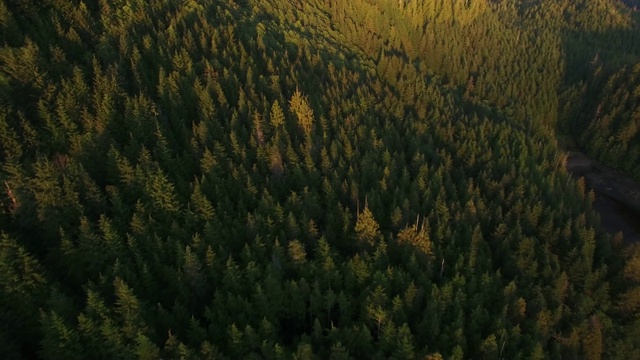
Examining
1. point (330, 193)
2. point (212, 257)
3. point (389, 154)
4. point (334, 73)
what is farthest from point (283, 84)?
point (212, 257)

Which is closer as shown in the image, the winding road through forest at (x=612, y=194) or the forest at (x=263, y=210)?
the forest at (x=263, y=210)

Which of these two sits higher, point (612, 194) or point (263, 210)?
point (263, 210)

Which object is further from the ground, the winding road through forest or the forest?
the forest

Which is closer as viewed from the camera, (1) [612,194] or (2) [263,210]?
(2) [263,210]

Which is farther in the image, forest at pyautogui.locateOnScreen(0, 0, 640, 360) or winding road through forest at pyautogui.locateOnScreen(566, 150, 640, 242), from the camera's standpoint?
winding road through forest at pyautogui.locateOnScreen(566, 150, 640, 242)
